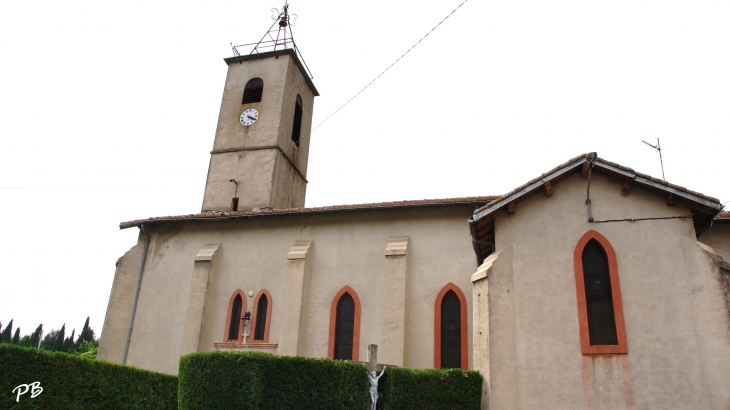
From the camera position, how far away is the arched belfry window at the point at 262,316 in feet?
66.4

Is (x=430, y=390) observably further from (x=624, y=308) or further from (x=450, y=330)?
(x=450, y=330)

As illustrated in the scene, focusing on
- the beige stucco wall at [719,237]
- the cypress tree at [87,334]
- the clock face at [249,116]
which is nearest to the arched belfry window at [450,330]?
the beige stucco wall at [719,237]

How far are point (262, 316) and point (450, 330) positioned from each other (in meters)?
6.96

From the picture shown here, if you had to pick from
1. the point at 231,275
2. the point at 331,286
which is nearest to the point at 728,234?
the point at 331,286

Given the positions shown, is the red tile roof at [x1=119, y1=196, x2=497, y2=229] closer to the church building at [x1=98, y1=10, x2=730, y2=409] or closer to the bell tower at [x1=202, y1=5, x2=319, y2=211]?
the church building at [x1=98, y1=10, x2=730, y2=409]

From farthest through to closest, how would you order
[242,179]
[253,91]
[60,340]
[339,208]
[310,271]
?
1. [60,340]
2. [253,91]
3. [242,179]
4. [310,271]
5. [339,208]

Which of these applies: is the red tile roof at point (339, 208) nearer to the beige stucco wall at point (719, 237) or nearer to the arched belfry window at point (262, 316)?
the arched belfry window at point (262, 316)

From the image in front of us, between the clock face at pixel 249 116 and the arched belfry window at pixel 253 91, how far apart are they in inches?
28.5

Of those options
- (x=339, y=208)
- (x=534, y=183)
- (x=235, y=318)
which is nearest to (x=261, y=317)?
(x=235, y=318)

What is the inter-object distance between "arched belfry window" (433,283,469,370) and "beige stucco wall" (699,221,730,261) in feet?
23.7

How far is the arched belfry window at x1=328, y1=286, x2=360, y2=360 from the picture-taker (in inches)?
747

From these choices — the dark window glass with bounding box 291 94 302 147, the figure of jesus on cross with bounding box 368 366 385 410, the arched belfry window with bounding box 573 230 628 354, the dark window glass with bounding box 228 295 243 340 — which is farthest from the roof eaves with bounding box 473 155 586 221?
the dark window glass with bounding box 291 94 302 147

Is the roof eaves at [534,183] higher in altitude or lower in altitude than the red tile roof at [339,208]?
lower

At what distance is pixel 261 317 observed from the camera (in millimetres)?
20656
